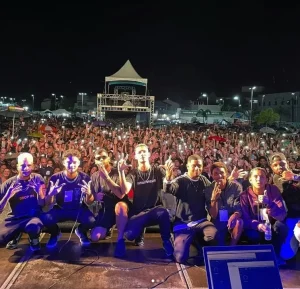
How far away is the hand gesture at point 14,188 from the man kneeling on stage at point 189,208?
2.04 meters

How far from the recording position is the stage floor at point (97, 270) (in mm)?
3650

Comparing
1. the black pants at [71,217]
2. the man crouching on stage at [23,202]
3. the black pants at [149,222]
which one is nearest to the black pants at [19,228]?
the man crouching on stage at [23,202]

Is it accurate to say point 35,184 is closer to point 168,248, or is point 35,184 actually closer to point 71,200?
point 71,200

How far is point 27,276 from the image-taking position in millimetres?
3771

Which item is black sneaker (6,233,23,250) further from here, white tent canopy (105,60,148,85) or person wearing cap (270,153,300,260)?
white tent canopy (105,60,148,85)

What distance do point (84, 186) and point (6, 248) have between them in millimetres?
1359

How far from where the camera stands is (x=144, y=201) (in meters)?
4.71

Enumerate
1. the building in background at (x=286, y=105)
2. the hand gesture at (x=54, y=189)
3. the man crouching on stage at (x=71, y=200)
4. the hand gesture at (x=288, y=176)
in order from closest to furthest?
the hand gesture at (x=54, y=189) → the man crouching on stage at (x=71, y=200) → the hand gesture at (x=288, y=176) → the building in background at (x=286, y=105)

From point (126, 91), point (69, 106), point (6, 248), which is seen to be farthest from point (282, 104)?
point (6, 248)

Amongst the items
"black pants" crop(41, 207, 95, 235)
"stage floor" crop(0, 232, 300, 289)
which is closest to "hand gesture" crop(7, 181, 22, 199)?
"black pants" crop(41, 207, 95, 235)

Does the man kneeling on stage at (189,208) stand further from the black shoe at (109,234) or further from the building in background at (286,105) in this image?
the building in background at (286,105)

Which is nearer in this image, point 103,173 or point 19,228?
point 19,228

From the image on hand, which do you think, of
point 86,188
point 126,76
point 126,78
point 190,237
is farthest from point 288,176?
point 126,76

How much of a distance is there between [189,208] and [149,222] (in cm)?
59
